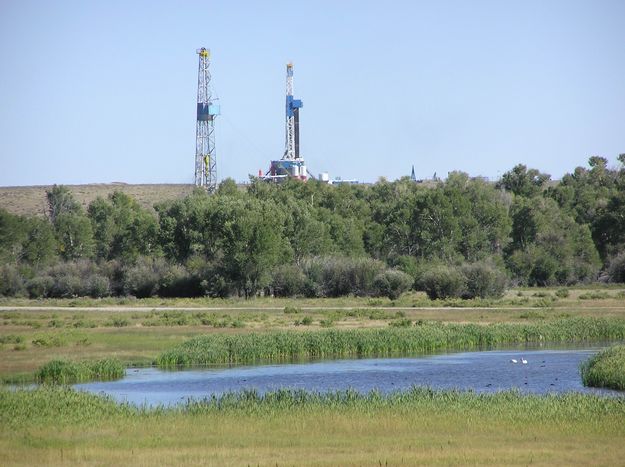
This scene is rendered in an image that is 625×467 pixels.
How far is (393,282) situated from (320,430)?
2661 inches

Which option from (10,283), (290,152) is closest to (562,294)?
(10,283)

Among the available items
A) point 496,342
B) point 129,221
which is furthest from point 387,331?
point 129,221

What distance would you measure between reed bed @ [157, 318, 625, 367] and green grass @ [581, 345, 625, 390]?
1332cm

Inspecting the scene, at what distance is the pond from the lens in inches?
1501

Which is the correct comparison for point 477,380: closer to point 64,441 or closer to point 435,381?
point 435,381

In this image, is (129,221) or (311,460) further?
(129,221)

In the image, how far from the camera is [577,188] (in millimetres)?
150625

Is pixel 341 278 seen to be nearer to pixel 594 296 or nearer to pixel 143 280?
pixel 143 280

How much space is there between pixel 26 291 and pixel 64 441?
7977 centimetres

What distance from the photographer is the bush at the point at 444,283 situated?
91.0m

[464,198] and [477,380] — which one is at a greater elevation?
[464,198]

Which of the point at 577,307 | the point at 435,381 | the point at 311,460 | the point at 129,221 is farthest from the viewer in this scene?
the point at 129,221

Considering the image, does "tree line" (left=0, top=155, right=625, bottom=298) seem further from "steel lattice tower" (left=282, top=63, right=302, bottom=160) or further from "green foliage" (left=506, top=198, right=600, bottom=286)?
"steel lattice tower" (left=282, top=63, right=302, bottom=160)

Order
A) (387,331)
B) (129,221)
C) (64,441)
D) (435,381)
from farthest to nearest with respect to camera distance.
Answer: (129,221) → (387,331) → (435,381) → (64,441)
